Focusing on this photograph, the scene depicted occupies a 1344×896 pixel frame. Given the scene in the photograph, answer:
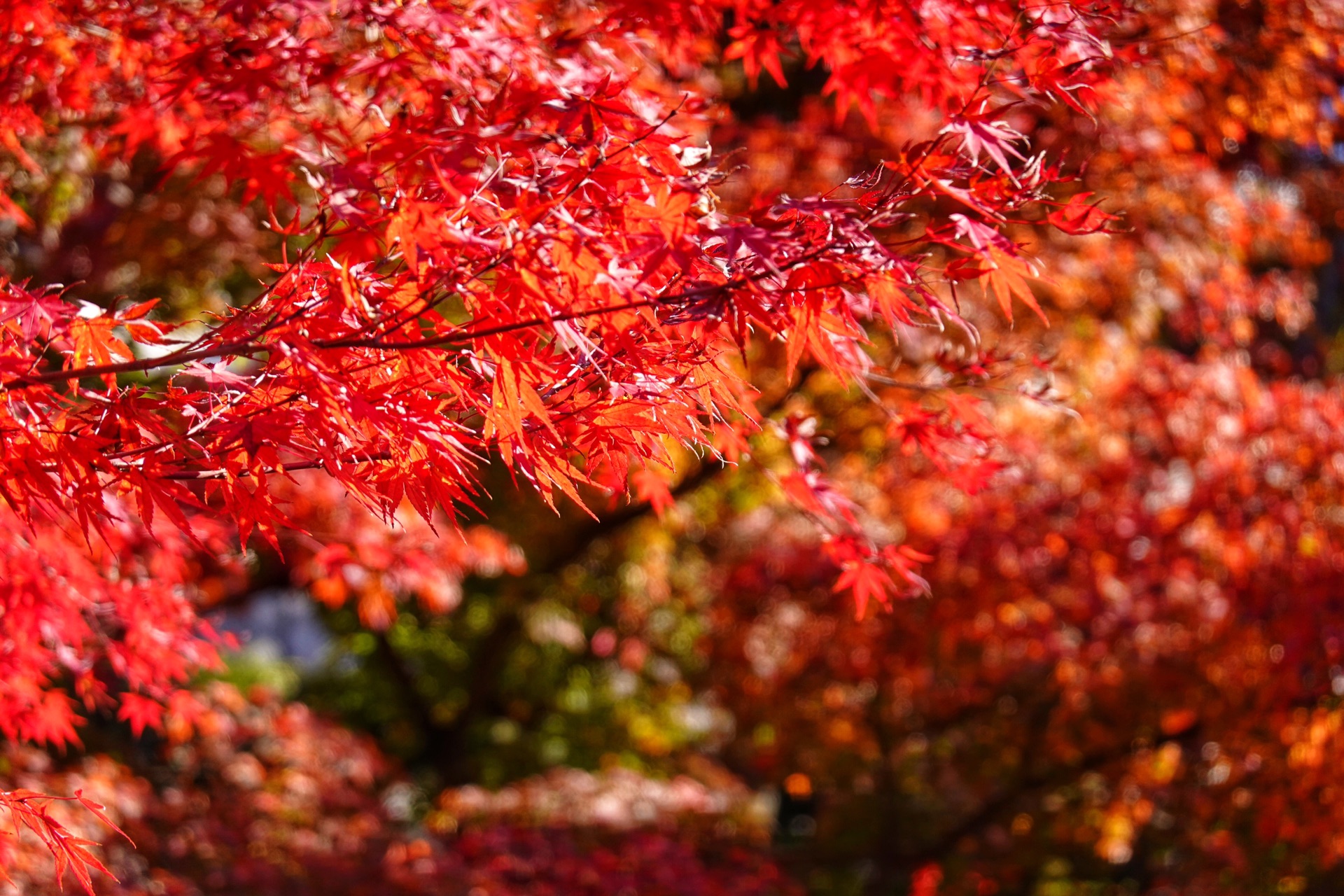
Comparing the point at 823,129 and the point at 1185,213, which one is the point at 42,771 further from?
the point at 1185,213

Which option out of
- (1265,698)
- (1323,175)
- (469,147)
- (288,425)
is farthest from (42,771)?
(1323,175)

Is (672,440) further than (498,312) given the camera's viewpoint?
Yes

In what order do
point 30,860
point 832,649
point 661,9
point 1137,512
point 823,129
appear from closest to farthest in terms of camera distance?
point 661,9 < point 30,860 < point 1137,512 < point 823,129 < point 832,649

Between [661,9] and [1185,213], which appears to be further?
[1185,213]

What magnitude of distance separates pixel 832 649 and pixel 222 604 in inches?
162

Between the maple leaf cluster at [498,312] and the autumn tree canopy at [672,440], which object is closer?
the maple leaf cluster at [498,312]

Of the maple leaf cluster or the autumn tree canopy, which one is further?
the autumn tree canopy

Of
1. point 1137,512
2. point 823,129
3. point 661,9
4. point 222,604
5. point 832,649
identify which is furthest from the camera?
point 222,604

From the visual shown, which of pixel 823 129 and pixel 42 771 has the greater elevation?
pixel 823 129

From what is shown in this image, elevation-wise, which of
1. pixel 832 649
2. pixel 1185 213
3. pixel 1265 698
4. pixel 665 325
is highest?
pixel 665 325

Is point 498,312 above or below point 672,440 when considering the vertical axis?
above

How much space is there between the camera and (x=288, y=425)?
167 centimetres

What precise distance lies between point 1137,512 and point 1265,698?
115 cm

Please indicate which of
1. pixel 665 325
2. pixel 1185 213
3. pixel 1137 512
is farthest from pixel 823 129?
pixel 665 325
